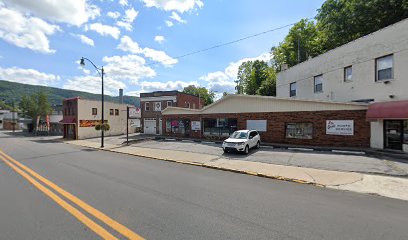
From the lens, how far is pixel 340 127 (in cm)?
1850

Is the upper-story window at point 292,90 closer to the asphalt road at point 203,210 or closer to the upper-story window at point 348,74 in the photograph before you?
the upper-story window at point 348,74

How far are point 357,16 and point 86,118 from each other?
123 feet

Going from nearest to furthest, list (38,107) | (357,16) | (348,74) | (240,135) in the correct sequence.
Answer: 1. (240,135)
2. (348,74)
3. (357,16)
4. (38,107)

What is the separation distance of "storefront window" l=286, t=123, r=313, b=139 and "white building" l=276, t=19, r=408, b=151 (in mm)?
3257

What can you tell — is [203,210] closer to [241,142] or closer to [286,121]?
[241,142]

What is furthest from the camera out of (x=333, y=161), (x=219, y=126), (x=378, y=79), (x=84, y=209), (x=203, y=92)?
(x=203, y=92)

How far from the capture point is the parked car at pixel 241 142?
57.6 ft

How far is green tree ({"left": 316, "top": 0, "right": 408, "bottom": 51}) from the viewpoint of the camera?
23891mm

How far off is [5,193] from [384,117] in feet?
60.1

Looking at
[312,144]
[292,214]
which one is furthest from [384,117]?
[292,214]

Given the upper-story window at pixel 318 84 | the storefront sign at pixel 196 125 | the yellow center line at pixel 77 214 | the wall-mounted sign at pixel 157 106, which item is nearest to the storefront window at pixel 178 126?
the storefront sign at pixel 196 125

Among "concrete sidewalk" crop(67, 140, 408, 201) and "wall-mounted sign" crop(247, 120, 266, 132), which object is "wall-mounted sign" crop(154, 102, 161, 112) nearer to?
"wall-mounted sign" crop(247, 120, 266, 132)

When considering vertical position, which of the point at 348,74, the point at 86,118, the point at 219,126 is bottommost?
the point at 219,126

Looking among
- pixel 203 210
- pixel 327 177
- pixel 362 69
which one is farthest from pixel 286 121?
pixel 203 210
